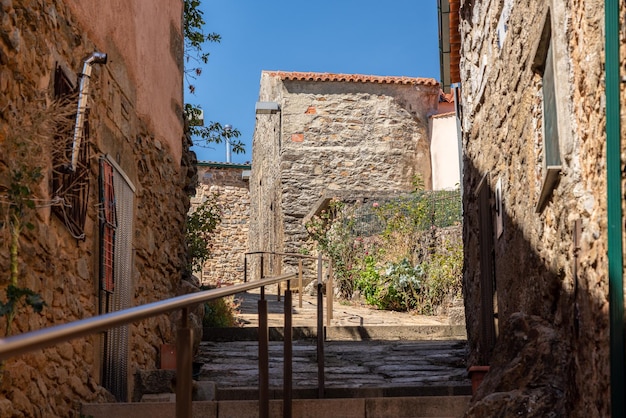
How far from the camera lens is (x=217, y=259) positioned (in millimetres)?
24984

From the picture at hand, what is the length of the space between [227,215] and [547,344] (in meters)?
21.5

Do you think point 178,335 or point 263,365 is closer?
point 178,335

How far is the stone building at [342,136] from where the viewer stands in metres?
19.6

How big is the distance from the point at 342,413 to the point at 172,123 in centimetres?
408

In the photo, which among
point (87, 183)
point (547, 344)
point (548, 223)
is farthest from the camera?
point (87, 183)

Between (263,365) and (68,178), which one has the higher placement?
(68,178)

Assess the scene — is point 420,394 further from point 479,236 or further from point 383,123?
point 383,123

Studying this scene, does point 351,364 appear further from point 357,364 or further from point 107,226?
point 107,226

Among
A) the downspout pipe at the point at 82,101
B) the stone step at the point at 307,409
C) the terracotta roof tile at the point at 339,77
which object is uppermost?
the terracotta roof tile at the point at 339,77

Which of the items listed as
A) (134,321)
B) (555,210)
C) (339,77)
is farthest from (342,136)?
(134,321)

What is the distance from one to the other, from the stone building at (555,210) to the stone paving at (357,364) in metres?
0.77

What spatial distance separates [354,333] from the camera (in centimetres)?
1000

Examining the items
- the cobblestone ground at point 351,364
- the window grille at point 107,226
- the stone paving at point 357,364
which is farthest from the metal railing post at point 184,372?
the cobblestone ground at point 351,364

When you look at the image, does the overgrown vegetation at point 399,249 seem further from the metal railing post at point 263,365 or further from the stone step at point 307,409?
the metal railing post at point 263,365
